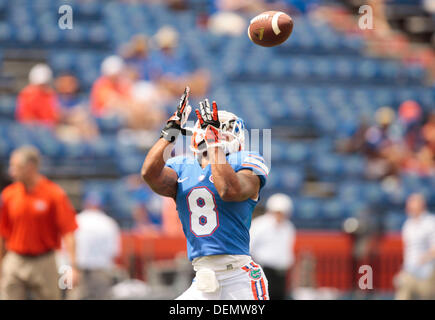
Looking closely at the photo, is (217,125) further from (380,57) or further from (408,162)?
(380,57)

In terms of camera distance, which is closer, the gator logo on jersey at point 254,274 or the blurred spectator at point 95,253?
the gator logo on jersey at point 254,274

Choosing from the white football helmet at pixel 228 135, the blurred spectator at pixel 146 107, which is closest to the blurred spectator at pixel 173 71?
the blurred spectator at pixel 146 107

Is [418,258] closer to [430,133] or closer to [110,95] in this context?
[430,133]

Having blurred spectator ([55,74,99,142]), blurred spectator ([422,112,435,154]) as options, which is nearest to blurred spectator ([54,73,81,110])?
blurred spectator ([55,74,99,142])

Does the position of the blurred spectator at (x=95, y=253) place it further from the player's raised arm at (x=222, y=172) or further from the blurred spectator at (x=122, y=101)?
the player's raised arm at (x=222, y=172)

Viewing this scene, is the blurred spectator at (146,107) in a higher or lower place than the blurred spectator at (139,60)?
lower

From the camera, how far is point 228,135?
4.84 m

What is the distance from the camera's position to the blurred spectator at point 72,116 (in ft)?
36.2

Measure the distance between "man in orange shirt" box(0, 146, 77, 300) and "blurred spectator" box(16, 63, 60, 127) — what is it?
146 inches

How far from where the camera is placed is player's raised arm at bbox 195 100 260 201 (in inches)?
177

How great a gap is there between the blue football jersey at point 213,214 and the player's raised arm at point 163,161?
86 millimetres

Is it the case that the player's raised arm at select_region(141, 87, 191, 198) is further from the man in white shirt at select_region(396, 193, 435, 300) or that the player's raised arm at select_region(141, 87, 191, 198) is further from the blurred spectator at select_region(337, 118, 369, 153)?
the blurred spectator at select_region(337, 118, 369, 153)

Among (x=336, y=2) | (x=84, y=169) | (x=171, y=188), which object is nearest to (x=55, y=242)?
(x=171, y=188)
